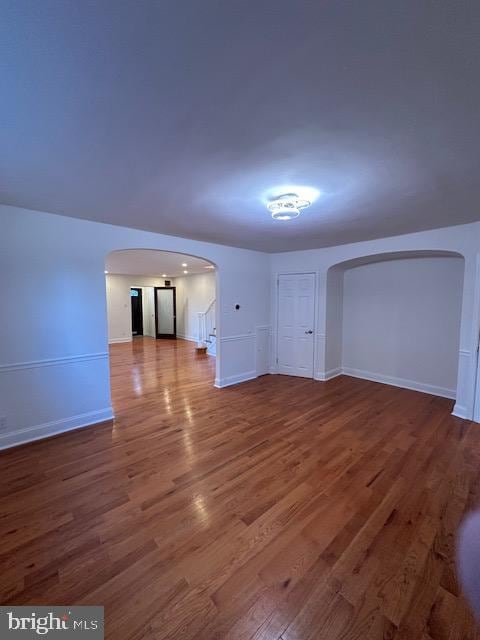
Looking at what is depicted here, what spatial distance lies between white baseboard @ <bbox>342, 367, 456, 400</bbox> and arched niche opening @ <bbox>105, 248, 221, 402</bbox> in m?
3.73

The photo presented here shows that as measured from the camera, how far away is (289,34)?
3.14 ft

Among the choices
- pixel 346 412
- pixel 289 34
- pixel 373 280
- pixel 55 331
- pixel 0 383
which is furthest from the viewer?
pixel 373 280

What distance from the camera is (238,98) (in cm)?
125

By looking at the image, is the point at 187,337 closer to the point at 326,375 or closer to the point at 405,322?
the point at 326,375

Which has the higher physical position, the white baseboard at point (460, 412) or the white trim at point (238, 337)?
the white trim at point (238, 337)

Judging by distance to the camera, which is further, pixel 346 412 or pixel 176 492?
pixel 346 412

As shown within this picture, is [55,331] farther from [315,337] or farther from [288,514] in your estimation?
[315,337]

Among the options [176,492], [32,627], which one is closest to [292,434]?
[176,492]

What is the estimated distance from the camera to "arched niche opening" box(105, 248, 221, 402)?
8156 mm

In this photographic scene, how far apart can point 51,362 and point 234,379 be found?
2.89 meters

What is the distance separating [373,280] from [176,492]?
473 centimetres

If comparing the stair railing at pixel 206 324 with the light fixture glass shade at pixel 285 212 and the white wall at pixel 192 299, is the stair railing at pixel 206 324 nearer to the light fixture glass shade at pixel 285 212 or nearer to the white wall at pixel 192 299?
the white wall at pixel 192 299

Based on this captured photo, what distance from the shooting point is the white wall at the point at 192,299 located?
28.8 feet

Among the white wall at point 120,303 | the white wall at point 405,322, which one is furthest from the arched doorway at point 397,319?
the white wall at point 120,303
